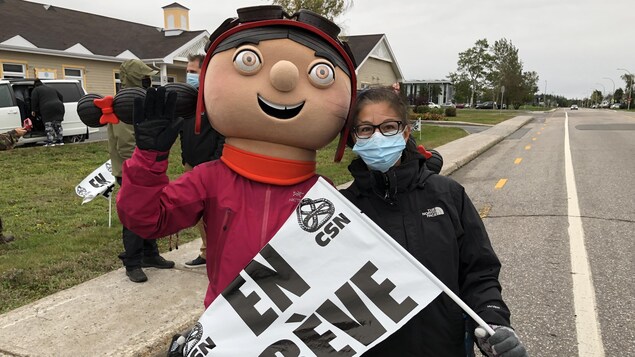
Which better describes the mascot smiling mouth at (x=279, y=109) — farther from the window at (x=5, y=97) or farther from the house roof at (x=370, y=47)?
the house roof at (x=370, y=47)

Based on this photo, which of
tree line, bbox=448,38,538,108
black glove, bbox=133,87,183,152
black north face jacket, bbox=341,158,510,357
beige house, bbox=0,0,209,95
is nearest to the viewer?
black glove, bbox=133,87,183,152

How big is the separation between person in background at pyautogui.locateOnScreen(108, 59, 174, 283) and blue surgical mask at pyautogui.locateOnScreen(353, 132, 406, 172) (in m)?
2.42

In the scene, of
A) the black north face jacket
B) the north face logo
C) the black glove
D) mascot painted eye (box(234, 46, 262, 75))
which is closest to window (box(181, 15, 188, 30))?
mascot painted eye (box(234, 46, 262, 75))

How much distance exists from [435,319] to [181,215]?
3.49ft

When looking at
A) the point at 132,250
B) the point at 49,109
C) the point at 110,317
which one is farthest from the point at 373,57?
the point at 110,317

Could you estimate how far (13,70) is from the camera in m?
19.7

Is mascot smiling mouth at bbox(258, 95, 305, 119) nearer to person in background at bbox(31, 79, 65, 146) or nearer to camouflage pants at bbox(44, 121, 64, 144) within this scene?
person in background at bbox(31, 79, 65, 146)

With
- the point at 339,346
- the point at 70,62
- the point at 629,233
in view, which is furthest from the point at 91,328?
the point at 70,62

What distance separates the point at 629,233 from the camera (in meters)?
5.79

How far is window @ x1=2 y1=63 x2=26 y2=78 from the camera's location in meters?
19.4

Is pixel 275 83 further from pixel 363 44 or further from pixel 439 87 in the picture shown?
pixel 439 87

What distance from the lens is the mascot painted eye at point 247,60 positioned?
6.48 feet

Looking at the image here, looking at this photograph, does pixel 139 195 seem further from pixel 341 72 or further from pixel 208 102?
pixel 341 72

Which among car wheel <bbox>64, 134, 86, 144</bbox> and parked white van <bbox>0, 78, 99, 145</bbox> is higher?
parked white van <bbox>0, 78, 99, 145</bbox>
